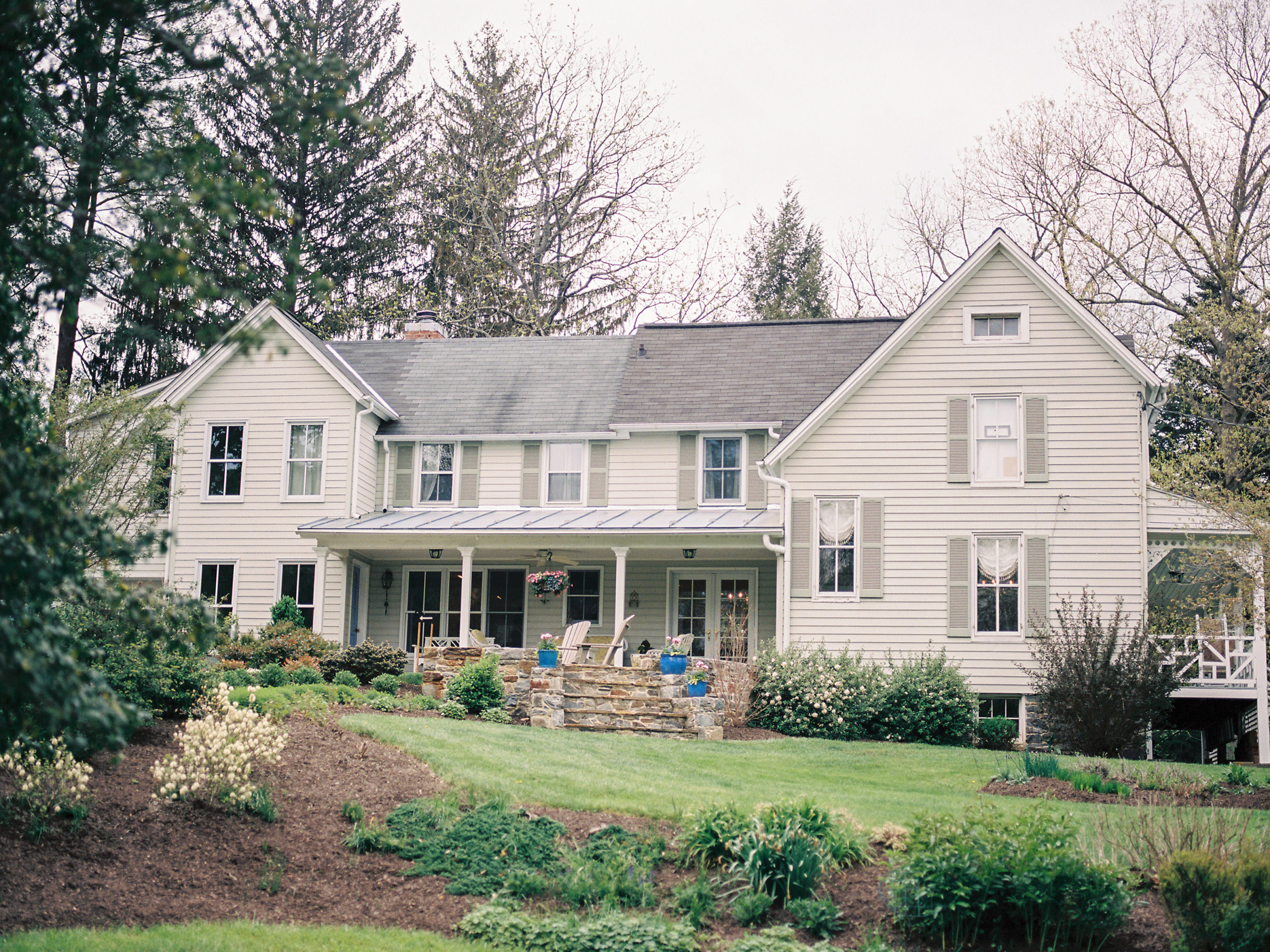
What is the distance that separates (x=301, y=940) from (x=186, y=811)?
2387 mm

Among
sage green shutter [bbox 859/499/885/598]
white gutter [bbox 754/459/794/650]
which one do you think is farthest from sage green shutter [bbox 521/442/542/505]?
sage green shutter [bbox 859/499/885/598]

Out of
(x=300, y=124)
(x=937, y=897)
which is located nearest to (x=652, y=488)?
(x=937, y=897)

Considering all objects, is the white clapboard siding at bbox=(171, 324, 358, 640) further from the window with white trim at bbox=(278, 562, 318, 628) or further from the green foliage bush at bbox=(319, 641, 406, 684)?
the green foliage bush at bbox=(319, 641, 406, 684)

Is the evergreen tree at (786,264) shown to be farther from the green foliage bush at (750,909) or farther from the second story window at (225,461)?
the green foliage bush at (750,909)

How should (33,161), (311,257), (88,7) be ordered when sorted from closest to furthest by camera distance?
(88,7) < (33,161) < (311,257)

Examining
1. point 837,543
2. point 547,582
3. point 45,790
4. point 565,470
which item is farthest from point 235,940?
point 565,470

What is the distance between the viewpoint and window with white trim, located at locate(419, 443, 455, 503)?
22.9 meters

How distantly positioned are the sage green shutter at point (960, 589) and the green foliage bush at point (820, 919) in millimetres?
11774

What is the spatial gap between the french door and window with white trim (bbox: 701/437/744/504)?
138 centimetres

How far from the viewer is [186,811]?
362 inches

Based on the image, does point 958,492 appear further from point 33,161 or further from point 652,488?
point 33,161

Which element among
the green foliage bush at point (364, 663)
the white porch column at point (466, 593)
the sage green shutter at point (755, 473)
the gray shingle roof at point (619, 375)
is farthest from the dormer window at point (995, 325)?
the green foliage bush at point (364, 663)

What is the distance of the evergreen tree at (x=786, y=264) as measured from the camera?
40.5m

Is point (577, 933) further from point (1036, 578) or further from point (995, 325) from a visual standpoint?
point (995, 325)
